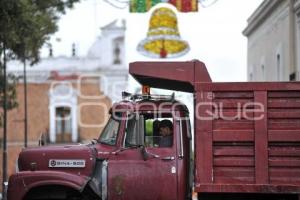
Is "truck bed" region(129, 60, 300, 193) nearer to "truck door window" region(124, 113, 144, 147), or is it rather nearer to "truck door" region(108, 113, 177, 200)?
"truck door" region(108, 113, 177, 200)

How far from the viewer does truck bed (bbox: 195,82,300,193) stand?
37.9ft

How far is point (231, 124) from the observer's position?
11.7 metres

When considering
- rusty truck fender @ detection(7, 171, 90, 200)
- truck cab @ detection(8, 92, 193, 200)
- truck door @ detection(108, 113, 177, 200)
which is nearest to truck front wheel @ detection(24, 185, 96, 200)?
truck cab @ detection(8, 92, 193, 200)

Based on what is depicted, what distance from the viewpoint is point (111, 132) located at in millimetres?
12492

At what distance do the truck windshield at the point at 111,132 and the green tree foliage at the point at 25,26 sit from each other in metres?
9.46

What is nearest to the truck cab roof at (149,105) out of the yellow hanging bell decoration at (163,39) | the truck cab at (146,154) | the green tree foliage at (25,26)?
the truck cab at (146,154)

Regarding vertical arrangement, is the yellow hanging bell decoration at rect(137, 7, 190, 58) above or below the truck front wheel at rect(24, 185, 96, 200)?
above

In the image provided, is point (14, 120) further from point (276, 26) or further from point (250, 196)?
point (250, 196)

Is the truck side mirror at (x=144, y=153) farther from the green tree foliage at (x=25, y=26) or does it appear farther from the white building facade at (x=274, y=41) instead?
the green tree foliage at (x=25, y=26)

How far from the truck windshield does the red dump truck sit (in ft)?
0.06

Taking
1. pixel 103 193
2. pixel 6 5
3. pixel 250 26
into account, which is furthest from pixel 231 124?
pixel 250 26

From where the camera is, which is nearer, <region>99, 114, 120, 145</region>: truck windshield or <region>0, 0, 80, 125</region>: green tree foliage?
<region>99, 114, 120, 145</region>: truck windshield

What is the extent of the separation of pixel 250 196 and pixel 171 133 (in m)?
1.66

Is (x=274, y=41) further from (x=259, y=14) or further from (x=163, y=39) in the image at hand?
(x=163, y=39)
